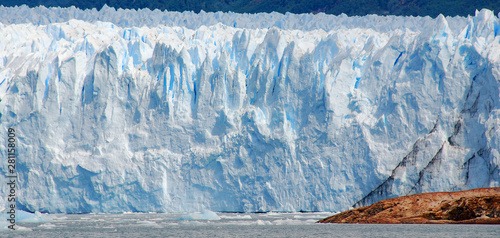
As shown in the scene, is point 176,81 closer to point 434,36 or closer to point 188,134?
point 188,134

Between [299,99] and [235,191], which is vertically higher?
[299,99]

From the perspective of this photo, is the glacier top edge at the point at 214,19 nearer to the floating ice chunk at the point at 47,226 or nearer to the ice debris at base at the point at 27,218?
the ice debris at base at the point at 27,218

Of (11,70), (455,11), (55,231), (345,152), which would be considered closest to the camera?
(55,231)

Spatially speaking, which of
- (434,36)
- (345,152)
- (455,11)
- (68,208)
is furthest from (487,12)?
(455,11)

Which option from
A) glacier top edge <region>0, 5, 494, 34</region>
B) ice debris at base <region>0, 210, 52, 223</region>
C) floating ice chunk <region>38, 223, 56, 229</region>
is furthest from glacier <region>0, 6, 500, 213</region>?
glacier top edge <region>0, 5, 494, 34</region>

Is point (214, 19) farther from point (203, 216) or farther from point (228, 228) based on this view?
point (228, 228)
